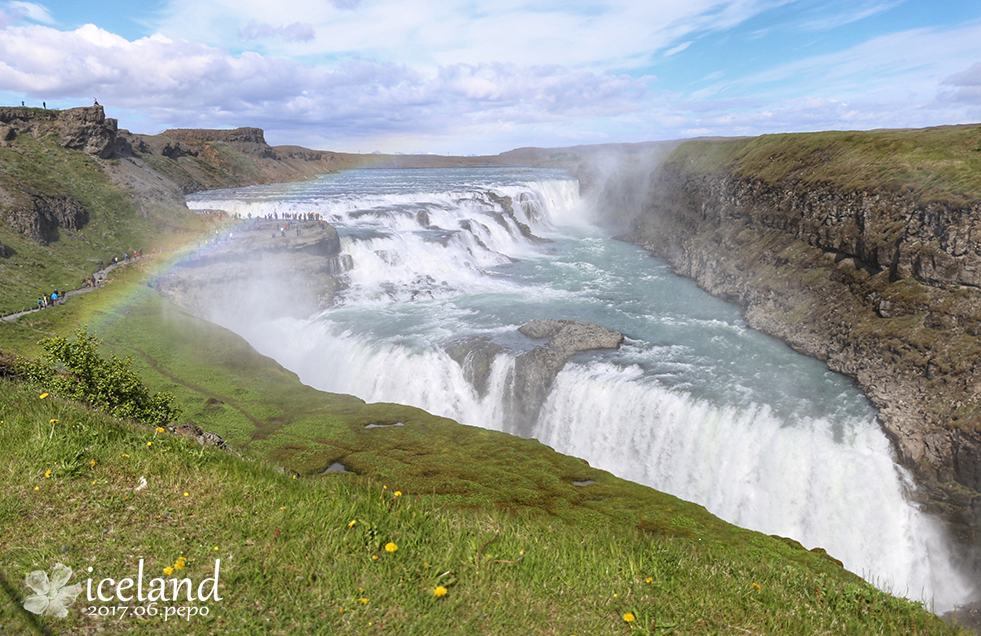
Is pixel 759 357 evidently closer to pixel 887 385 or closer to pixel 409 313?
pixel 887 385

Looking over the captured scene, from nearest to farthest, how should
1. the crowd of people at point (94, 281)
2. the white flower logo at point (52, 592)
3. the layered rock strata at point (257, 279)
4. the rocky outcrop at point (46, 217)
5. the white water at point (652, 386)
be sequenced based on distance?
1. the white flower logo at point (52, 592)
2. the white water at point (652, 386)
3. the crowd of people at point (94, 281)
4. the layered rock strata at point (257, 279)
5. the rocky outcrop at point (46, 217)

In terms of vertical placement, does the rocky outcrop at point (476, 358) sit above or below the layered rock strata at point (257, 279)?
below

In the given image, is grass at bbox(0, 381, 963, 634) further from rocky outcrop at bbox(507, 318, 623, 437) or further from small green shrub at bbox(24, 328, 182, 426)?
rocky outcrop at bbox(507, 318, 623, 437)

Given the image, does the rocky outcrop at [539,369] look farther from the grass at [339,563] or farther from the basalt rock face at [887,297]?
the grass at [339,563]

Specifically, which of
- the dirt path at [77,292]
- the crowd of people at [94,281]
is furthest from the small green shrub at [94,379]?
the crowd of people at [94,281]

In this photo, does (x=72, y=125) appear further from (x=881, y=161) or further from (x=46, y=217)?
(x=881, y=161)

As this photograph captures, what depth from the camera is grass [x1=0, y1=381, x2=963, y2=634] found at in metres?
5.82

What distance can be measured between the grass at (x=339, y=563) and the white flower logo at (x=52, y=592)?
3.4 inches

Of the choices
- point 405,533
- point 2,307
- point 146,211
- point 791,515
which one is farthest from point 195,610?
point 146,211

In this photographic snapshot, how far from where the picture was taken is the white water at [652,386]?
23453 mm

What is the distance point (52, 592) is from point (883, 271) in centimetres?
4144

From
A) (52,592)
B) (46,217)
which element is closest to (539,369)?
(52,592)

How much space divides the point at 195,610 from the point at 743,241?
5195 centimetres

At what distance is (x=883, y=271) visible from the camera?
3378 cm
